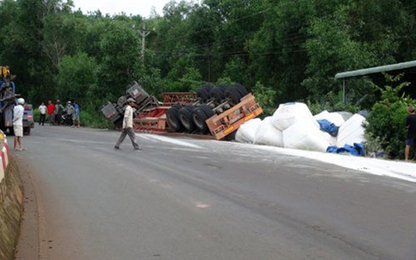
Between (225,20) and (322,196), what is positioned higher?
(225,20)

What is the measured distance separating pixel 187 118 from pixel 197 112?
0.74m

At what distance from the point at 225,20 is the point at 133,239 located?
163 feet

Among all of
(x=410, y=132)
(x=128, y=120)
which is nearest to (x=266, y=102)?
(x=128, y=120)

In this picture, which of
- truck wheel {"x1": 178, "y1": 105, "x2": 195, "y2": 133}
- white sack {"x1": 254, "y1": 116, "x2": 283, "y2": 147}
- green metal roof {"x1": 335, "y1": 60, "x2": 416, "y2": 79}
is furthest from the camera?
truck wheel {"x1": 178, "y1": 105, "x2": 195, "y2": 133}

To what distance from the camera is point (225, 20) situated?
55.3 metres

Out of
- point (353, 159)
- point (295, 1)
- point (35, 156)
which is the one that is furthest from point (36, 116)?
point (353, 159)

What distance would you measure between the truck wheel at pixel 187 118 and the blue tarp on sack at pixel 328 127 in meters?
7.06

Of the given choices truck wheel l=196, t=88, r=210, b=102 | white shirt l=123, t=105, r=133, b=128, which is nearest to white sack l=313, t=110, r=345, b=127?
white shirt l=123, t=105, r=133, b=128

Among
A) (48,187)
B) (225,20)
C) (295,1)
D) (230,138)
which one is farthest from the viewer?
(225,20)

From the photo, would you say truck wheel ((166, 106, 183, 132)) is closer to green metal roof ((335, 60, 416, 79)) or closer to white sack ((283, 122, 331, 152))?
white sack ((283, 122, 331, 152))

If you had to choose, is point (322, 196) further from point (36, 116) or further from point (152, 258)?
point (36, 116)

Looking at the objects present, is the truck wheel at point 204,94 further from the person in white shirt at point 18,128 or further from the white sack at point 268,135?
the person in white shirt at point 18,128

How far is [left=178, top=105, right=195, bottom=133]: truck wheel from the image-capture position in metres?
25.9

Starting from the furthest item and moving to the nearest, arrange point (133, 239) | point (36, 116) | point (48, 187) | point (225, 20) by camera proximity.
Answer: point (225, 20)
point (36, 116)
point (48, 187)
point (133, 239)
